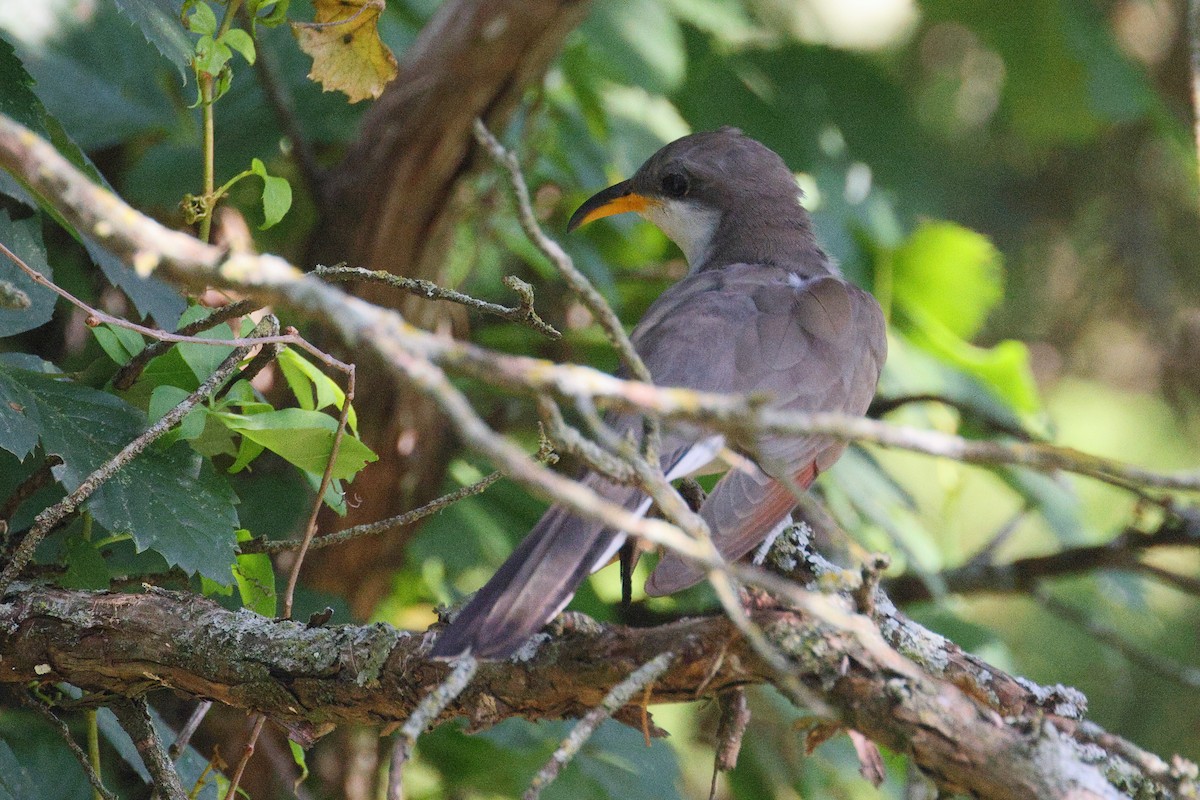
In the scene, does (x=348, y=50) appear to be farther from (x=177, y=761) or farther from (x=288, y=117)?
(x=177, y=761)

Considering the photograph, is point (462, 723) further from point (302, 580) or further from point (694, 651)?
point (694, 651)

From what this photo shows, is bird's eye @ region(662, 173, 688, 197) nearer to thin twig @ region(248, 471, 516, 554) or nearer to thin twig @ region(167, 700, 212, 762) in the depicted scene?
thin twig @ region(248, 471, 516, 554)

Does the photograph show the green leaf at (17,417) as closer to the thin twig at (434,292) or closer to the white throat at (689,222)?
the thin twig at (434,292)

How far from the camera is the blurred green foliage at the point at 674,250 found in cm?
354

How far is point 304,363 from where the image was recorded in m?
2.26

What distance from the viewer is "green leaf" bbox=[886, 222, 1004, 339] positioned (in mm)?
4656

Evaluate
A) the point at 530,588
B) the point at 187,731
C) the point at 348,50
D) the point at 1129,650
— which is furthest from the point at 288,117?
the point at 1129,650

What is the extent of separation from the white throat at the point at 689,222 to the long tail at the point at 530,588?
2.10m

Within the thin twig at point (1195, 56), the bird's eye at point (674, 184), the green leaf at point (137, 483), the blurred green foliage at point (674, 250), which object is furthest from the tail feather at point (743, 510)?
the bird's eye at point (674, 184)

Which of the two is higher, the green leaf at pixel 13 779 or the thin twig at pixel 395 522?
the thin twig at pixel 395 522

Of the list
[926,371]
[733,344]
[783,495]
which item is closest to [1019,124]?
[926,371]

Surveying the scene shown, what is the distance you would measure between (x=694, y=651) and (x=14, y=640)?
3.88ft

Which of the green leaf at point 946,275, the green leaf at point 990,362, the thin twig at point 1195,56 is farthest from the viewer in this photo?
the green leaf at point 946,275

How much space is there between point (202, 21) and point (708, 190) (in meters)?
2.13
